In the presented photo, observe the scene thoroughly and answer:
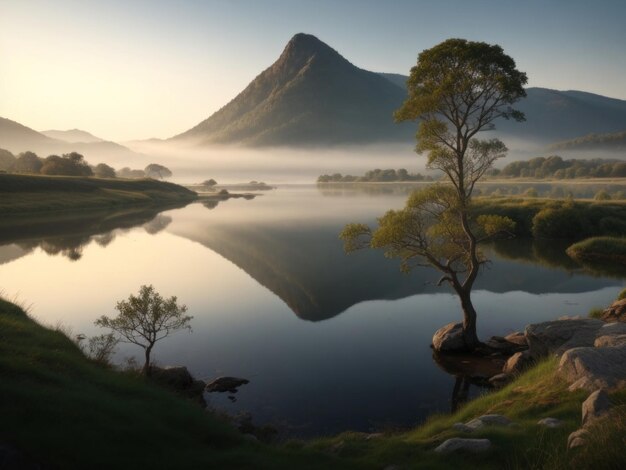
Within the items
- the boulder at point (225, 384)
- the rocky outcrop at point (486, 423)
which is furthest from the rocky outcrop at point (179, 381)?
the rocky outcrop at point (486, 423)

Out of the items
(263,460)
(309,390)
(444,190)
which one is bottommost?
(309,390)

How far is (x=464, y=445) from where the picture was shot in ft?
37.7

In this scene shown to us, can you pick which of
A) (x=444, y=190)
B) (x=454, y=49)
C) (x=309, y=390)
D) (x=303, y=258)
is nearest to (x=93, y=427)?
(x=309, y=390)

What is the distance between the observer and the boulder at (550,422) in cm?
1189

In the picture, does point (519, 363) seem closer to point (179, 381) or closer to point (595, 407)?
point (595, 407)

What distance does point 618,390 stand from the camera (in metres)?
12.2

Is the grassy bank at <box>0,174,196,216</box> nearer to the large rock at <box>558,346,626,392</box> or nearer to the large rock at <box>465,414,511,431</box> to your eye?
the large rock at <box>465,414,511,431</box>

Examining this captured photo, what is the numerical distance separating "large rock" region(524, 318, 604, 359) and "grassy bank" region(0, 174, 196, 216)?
120750 mm

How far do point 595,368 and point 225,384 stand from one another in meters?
18.5

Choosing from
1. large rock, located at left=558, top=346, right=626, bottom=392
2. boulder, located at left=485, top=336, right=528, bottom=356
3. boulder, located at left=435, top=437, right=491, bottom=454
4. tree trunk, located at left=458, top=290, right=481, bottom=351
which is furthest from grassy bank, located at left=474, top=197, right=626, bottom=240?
boulder, located at left=435, top=437, right=491, bottom=454

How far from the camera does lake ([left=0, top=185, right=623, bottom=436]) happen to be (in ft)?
75.5

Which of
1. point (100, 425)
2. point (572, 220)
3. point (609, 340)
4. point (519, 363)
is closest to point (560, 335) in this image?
point (519, 363)

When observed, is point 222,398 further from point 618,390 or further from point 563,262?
point 563,262

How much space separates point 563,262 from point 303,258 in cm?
4006
